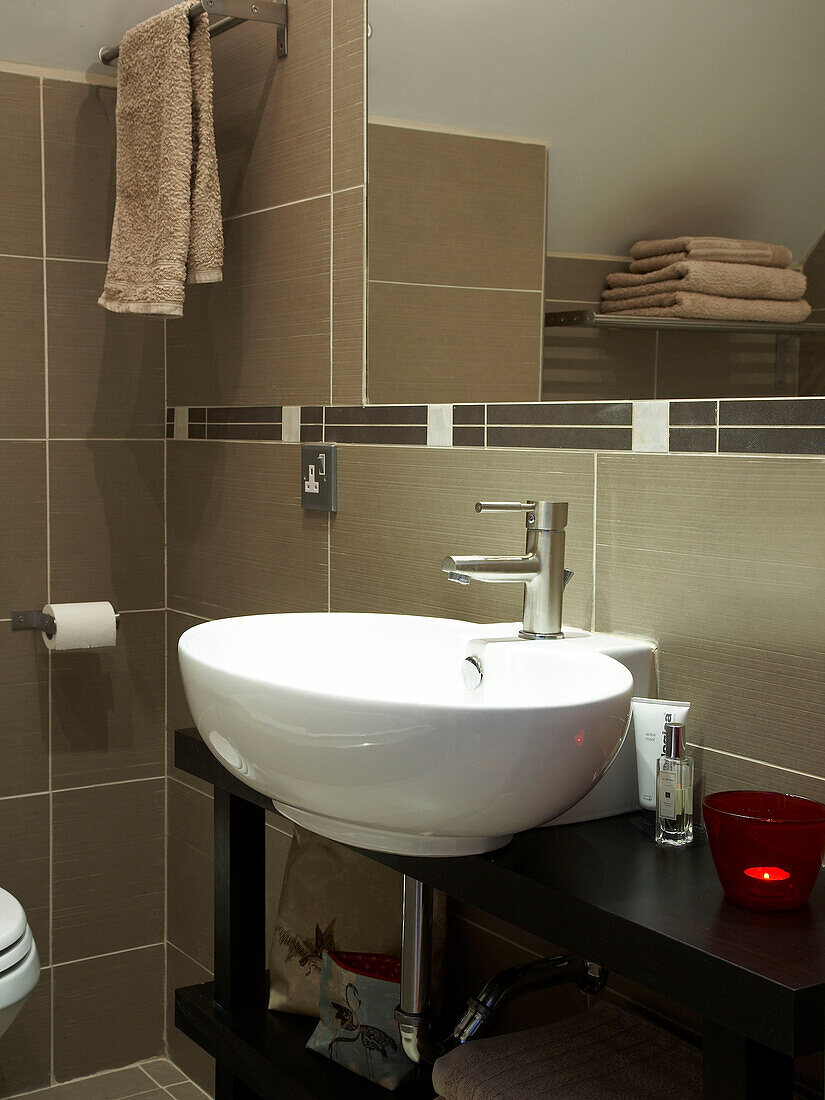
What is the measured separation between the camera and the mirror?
1.22 meters

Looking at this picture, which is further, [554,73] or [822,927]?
[554,73]

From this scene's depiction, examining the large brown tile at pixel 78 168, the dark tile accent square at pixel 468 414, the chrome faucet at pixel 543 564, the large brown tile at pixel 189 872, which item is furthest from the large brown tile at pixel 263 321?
the large brown tile at pixel 189 872

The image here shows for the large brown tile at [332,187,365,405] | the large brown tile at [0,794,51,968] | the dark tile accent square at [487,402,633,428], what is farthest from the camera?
the large brown tile at [0,794,51,968]

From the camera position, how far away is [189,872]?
245 cm

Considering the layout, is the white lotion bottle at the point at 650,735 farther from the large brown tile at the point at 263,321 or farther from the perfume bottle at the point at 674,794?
the large brown tile at the point at 263,321

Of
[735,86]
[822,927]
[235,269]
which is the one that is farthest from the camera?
[235,269]

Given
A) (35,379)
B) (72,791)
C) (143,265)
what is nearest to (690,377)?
(143,265)

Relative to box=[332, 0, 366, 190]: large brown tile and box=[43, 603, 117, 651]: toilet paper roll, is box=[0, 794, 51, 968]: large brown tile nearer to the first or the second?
box=[43, 603, 117, 651]: toilet paper roll

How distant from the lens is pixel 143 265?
2.04m

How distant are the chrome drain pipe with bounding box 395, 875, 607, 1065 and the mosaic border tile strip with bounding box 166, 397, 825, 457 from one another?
0.57 meters

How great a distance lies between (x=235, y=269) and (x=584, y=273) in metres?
0.95

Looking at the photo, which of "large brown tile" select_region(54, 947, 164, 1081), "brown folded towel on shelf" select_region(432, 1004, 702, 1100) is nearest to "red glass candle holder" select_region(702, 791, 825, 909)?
"brown folded towel on shelf" select_region(432, 1004, 702, 1100)

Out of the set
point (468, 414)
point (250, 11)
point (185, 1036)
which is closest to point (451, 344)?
point (468, 414)

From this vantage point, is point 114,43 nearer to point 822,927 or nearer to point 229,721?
point 229,721
